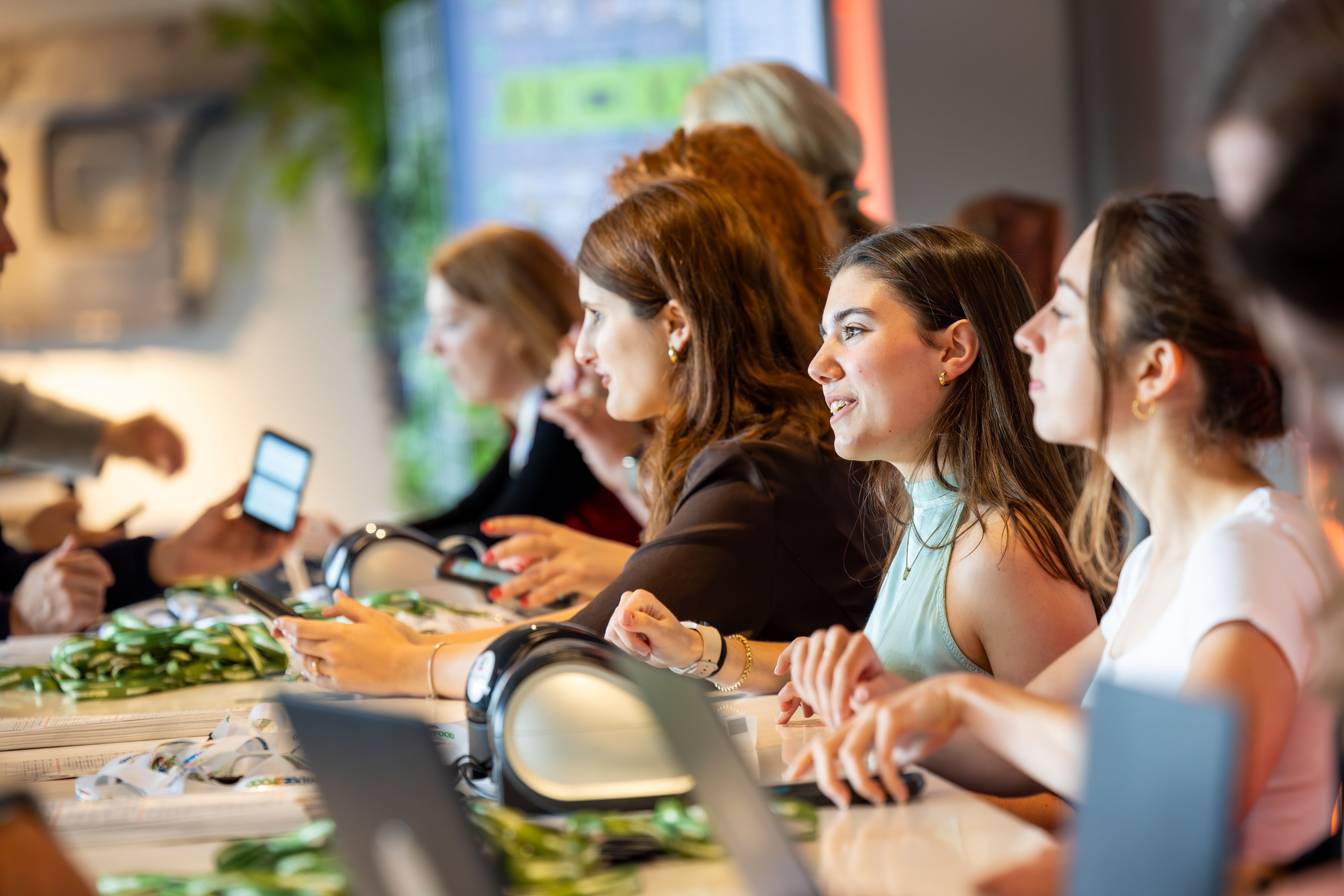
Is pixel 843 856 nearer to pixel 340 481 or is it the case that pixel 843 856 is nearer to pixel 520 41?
pixel 520 41

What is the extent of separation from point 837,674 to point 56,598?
1.79 meters

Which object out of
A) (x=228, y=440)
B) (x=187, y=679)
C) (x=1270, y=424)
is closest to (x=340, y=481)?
(x=228, y=440)

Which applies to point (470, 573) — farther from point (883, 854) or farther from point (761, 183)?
point (883, 854)

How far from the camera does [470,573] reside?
2.40m

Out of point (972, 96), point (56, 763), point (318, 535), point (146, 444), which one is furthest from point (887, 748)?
point (972, 96)

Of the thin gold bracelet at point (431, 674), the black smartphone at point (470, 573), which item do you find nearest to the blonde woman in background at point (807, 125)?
the black smartphone at point (470, 573)

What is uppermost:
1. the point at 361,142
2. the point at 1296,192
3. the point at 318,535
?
the point at 361,142

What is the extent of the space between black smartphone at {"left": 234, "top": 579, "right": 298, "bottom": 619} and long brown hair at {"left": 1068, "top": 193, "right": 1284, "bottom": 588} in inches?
46.5

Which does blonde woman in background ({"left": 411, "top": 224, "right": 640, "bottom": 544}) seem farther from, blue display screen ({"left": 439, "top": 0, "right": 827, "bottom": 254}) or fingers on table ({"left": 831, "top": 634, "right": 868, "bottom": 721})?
fingers on table ({"left": 831, "top": 634, "right": 868, "bottom": 721})

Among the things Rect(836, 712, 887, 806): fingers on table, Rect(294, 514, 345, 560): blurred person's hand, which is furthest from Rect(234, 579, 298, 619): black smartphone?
Rect(294, 514, 345, 560): blurred person's hand

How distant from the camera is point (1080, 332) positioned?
1217mm

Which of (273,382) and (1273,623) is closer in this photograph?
(1273,623)

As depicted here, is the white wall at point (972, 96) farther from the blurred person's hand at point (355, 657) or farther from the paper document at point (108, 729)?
the paper document at point (108, 729)

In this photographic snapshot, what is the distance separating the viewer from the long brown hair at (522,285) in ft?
11.3
